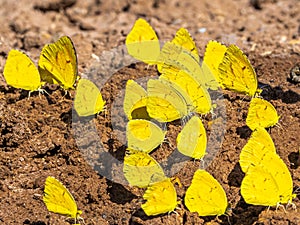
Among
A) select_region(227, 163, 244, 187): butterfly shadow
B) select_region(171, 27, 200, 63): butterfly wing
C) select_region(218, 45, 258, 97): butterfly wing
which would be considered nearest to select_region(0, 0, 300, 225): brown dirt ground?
select_region(227, 163, 244, 187): butterfly shadow

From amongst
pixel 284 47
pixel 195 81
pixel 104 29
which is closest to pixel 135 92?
pixel 195 81

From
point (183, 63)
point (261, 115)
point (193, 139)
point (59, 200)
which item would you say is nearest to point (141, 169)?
point (193, 139)

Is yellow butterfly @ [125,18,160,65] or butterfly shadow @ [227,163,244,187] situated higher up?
yellow butterfly @ [125,18,160,65]

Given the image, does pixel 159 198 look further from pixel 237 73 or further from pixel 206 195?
pixel 237 73

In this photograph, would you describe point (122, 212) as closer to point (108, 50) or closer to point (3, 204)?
point (3, 204)

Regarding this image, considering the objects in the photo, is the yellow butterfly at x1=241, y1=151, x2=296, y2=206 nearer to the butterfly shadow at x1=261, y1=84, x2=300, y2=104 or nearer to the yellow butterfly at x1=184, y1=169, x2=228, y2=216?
the yellow butterfly at x1=184, y1=169, x2=228, y2=216
